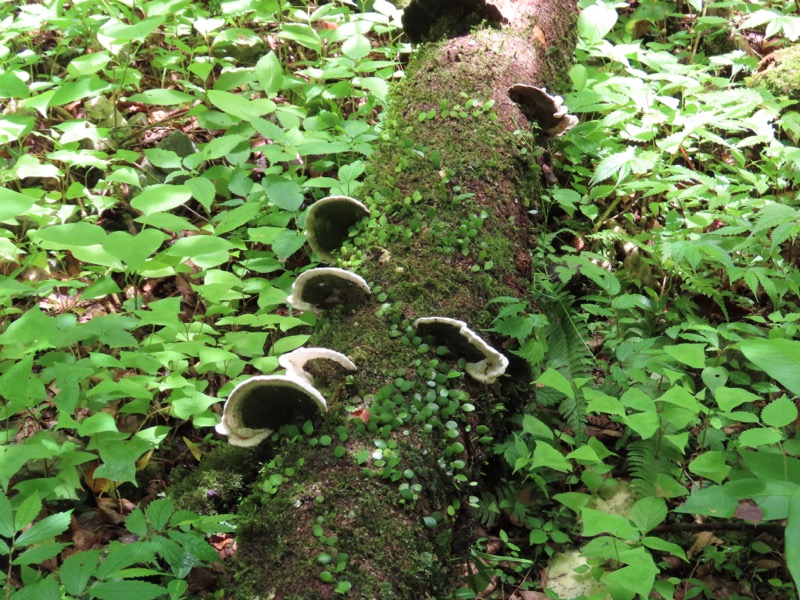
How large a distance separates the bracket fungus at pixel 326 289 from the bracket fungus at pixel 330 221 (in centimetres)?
42

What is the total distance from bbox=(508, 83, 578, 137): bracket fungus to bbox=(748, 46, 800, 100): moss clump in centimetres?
218

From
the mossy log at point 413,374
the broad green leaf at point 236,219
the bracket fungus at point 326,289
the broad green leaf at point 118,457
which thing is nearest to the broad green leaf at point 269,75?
the mossy log at point 413,374

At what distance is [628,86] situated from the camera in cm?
473

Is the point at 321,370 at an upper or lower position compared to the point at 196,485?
upper

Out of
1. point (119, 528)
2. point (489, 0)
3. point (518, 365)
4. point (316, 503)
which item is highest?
point (489, 0)

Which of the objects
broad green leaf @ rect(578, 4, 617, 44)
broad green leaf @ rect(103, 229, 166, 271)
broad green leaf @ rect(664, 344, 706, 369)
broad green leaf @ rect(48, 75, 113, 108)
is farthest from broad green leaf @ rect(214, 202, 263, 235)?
broad green leaf @ rect(578, 4, 617, 44)

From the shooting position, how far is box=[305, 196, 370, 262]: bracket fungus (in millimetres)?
3315

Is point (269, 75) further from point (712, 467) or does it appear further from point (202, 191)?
point (712, 467)

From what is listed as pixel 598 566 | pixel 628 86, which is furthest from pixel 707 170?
pixel 598 566

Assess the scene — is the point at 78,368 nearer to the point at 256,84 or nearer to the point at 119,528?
the point at 119,528

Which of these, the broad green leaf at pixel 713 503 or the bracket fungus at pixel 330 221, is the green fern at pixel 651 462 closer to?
the broad green leaf at pixel 713 503

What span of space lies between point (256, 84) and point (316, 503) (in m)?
4.02

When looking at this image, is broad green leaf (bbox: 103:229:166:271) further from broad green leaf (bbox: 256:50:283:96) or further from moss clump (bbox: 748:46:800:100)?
moss clump (bbox: 748:46:800:100)

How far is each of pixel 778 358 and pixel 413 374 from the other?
136 centimetres
